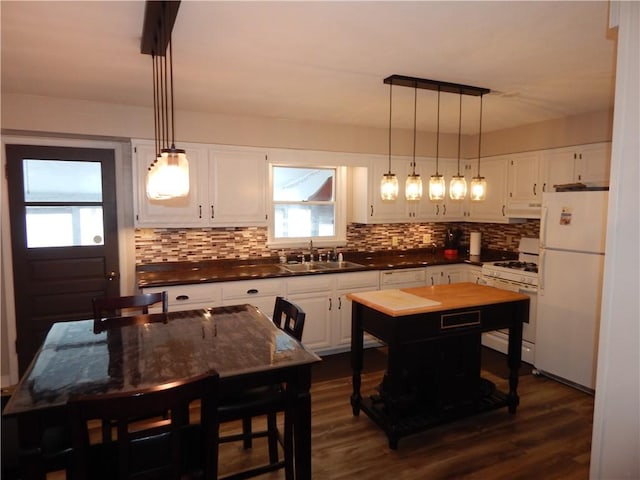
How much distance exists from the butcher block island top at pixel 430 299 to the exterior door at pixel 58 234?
241 centimetres

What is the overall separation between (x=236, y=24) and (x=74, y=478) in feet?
6.49

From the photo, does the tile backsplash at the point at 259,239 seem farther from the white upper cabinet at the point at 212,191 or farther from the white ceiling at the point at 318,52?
the white ceiling at the point at 318,52

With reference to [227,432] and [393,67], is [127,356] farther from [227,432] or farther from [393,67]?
[393,67]

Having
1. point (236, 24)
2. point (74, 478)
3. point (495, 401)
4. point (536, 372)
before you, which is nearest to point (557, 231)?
point (536, 372)

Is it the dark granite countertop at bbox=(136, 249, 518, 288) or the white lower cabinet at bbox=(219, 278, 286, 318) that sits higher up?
the dark granite countertop at bbox=(136, 249, 518, 288)

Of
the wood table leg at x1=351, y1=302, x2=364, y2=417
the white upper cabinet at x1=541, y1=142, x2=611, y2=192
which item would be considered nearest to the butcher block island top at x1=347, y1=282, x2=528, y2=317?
the wood table leg at x1=351, y1=302, x2=364, y2=417

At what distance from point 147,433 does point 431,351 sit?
2.01m

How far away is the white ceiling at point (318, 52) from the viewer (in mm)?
1842

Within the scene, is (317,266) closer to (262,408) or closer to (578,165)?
(262,408)

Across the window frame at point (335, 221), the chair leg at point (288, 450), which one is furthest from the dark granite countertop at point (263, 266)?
the chair leg at point (288, 450)

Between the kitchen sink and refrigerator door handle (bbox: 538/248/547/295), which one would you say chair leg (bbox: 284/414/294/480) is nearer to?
the kitchen sink

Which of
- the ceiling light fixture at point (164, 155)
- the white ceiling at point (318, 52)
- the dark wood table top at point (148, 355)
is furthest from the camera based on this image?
the white ceiling at point (318, 52)

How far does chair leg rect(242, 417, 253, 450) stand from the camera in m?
2.39

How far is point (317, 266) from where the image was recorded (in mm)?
4367
